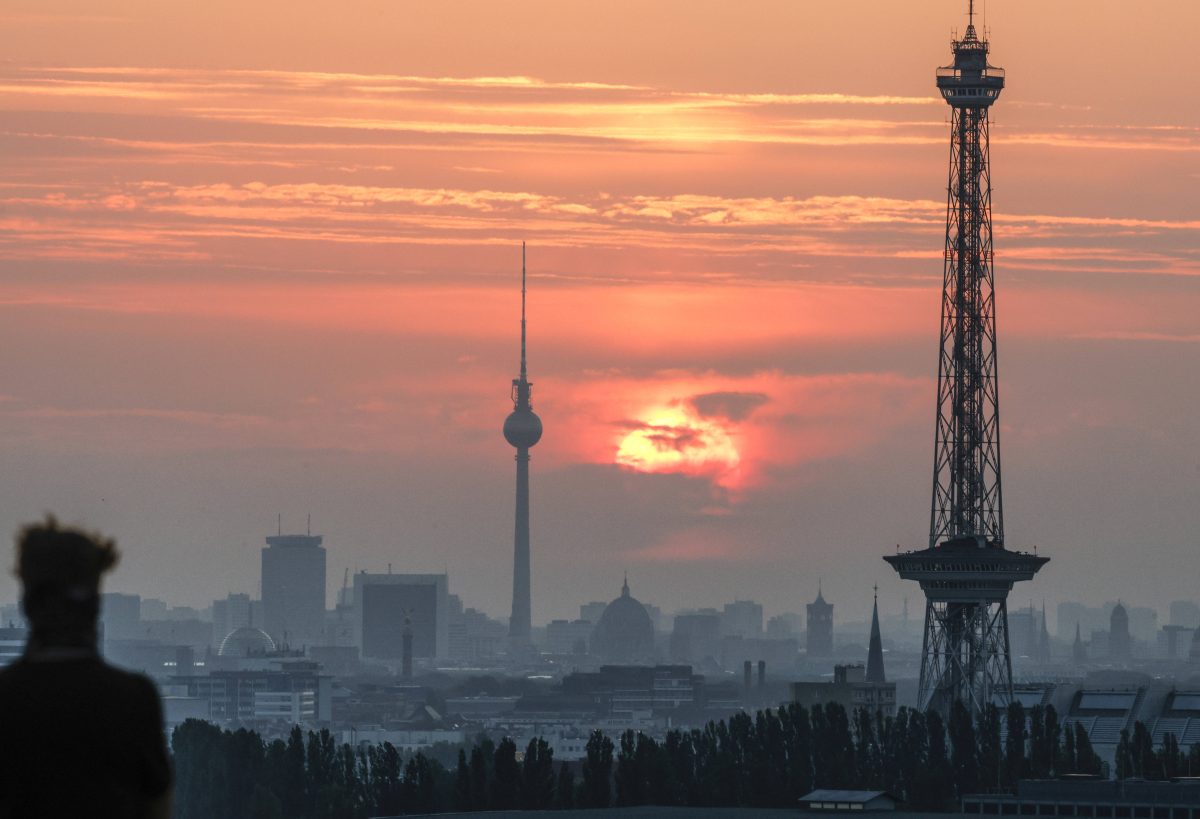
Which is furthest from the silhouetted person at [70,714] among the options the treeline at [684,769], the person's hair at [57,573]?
the treeline at [684,769]

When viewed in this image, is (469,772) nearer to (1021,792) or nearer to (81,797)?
(1021,792)

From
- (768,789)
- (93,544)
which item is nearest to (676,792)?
(768,789)

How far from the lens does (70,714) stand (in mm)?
11719

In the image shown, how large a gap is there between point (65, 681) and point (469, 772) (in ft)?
421

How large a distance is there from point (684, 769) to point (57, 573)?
132936 mm

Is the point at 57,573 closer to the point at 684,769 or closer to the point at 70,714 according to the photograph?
the point at 70,714

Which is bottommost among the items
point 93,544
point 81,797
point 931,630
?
point 81,797

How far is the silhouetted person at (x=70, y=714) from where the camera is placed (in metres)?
11.7

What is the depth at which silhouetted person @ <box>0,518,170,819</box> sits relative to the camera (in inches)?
461

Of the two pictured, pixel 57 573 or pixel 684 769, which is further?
pixel 684 769

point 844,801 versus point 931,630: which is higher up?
point 931,630

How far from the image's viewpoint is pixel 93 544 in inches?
472

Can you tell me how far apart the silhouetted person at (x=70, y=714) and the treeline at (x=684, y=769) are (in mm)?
122932

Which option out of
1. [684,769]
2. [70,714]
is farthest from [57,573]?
[684,769]
